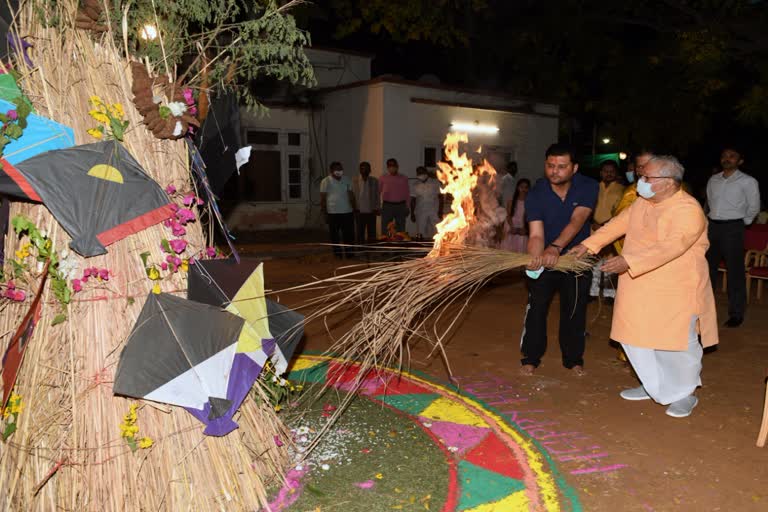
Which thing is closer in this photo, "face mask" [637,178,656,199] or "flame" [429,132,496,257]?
"face mask" [637,178,656,199]

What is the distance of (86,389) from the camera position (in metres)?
2.44

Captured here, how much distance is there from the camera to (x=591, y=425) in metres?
3.81

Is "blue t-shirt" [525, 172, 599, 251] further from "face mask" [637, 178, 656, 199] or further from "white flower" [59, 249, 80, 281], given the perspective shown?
"white flower" [59, 249, 80, 281]

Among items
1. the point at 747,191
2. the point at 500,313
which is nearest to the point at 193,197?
the point at 500,313

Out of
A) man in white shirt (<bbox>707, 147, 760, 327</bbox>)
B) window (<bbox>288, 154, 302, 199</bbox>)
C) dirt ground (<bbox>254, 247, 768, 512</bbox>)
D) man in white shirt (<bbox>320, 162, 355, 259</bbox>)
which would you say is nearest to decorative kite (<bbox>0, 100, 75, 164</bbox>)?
dirt ground (<bbox>254, 247, 768, 512</bbox>)

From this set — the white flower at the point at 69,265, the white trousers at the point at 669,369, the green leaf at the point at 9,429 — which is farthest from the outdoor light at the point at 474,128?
the green leaf at the point at 9,429

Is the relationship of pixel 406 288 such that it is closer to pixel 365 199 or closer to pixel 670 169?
pixel 670 169

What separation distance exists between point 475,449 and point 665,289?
162cm

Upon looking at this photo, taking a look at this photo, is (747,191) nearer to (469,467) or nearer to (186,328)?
(469,467)

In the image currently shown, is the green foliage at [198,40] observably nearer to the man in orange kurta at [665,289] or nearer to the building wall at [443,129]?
the man in orange kurta at [665,289]

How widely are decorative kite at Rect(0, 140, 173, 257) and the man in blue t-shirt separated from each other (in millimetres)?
2720

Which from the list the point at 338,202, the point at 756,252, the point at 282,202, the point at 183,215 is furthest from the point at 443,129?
the point at 183,215

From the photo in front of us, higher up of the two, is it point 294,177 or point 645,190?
point 294,177

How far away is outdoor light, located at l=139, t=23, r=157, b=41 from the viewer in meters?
2.73
